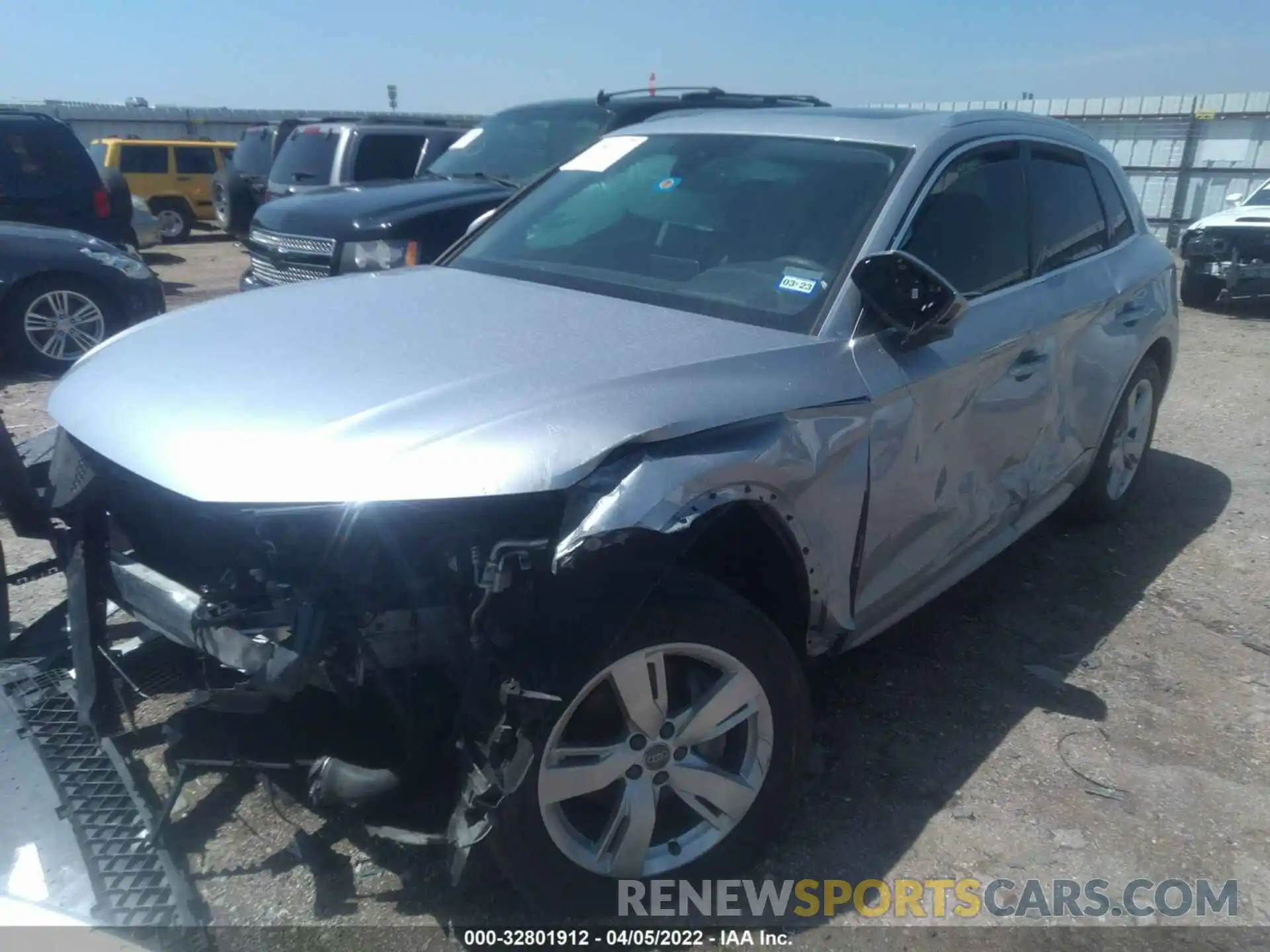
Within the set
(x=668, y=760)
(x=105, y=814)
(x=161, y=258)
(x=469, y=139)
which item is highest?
(x=469, y=139)

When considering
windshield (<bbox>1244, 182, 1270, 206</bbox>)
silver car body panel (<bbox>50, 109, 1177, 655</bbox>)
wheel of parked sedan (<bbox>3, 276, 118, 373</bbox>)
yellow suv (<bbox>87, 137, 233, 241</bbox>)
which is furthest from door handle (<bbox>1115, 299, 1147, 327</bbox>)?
yellow suv (<bbox>87, 137, 233, 241</bbox>)

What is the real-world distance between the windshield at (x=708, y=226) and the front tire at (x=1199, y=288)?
10.6 meters

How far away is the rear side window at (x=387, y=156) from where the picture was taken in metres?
10.7

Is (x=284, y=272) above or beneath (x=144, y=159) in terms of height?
beneath

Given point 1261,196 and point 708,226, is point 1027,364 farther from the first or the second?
point 1261,196

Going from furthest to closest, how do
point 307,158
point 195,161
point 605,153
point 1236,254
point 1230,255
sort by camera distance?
point 195,161
point 1230,255
point 1236,254
point 307,158
point 605,153

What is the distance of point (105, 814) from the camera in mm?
2336

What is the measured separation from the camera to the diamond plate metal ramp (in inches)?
84.0

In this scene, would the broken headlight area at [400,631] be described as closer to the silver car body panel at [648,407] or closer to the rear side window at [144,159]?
the silver car body panel at [648,407]

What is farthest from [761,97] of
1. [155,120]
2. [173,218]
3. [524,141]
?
[155,120]

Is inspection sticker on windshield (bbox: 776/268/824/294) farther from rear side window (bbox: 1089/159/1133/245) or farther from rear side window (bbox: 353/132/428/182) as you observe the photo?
rear side window (bbox: 353/132/428/182)

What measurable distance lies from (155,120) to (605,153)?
25.2m

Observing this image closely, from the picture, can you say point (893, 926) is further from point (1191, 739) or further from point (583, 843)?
point (1191, 739)

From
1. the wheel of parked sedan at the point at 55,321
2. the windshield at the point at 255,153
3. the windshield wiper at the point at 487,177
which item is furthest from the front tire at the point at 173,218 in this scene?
the windshield wiper at the point at 487,177
